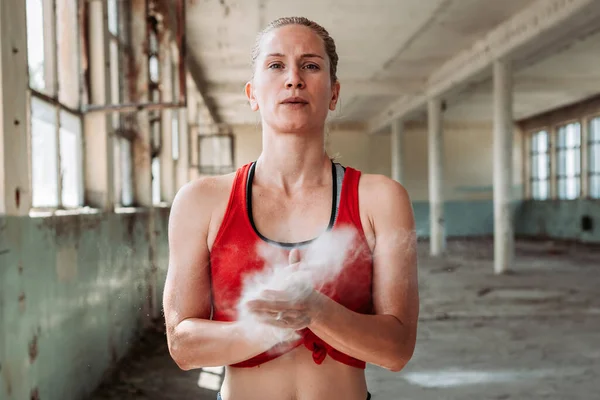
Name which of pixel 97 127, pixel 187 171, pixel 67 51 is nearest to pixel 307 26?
pixel 67 51

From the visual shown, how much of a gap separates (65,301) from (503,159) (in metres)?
8.23

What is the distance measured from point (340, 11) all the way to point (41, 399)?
6494 mm

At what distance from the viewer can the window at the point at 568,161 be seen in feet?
53.0

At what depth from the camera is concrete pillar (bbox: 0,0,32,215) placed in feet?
8.00

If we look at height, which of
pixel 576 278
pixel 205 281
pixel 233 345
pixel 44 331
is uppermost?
pixel 205 281

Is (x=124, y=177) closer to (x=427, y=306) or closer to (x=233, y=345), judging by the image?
(x=427, y=306)

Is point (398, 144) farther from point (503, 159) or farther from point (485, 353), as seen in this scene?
point (485, 353)

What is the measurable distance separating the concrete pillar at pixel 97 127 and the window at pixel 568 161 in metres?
14.9

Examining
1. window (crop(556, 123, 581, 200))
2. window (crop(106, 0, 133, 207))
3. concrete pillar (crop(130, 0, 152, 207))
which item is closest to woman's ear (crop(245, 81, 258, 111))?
window (crop(106, 0, 133, 207))

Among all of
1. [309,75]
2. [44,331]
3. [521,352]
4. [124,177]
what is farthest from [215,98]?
[309,75]

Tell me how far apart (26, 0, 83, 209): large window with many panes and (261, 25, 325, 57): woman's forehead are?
6.97ft

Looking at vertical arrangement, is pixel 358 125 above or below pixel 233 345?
above

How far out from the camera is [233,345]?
1.08 meters

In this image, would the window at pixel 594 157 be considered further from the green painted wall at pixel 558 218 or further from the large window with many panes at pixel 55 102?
the large window with many panes at pixel 55 102
